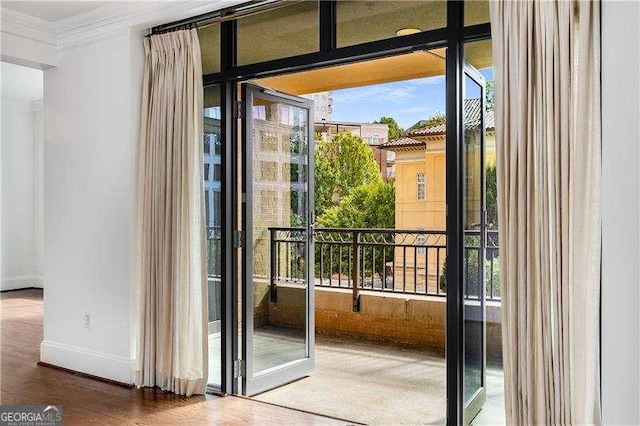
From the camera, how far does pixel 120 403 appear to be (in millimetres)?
3506

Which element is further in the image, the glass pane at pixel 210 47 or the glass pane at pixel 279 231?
the glass pane at pixel 279 231

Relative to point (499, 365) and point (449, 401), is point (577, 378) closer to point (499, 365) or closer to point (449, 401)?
point (499, 365)

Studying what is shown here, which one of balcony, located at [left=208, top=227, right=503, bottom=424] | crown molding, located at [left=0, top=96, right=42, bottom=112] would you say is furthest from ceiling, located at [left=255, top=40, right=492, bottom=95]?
crown molding, located at [left=0, top=96, right=42, bottom=112]

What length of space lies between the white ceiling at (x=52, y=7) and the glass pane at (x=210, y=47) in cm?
71

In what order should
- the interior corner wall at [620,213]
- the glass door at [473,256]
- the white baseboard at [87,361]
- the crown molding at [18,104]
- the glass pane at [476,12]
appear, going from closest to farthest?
1. the interior corner wall at [620,213]
2. the glass pane at [476,12]
3. the glass door at [473,256]
4. the white baseboard at [87,361]
5. the crown molding at [18,104]

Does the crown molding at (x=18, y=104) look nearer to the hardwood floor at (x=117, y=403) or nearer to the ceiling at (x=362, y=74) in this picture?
the hardwood floor at (x=117, y=403)

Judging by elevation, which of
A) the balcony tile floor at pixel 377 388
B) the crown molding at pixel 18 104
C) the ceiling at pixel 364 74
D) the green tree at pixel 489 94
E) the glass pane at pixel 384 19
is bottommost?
the balcony tile floor at pixel 377 388

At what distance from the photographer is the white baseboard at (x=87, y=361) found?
3922 mm

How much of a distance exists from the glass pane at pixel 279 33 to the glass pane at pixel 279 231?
0.41 meters

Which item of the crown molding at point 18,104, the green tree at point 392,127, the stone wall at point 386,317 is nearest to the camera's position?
the stone wall at point 386,317

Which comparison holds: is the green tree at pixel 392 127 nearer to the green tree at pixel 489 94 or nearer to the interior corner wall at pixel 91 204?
the interior corner wall at pixel 91 204

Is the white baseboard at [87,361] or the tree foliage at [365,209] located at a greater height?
the tree foliage at [365,209]

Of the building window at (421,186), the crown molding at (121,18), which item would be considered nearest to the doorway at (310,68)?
the crown molding at (121,18)

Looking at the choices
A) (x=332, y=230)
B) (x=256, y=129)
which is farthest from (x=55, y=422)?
(x=332, y=230)
